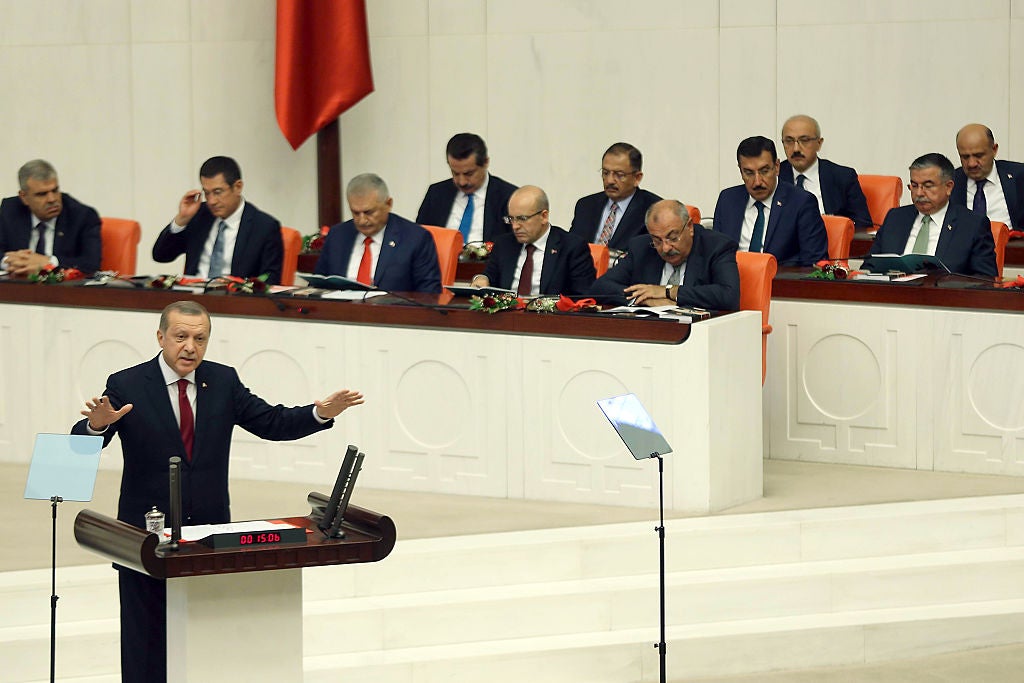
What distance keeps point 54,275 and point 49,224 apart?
0.80m

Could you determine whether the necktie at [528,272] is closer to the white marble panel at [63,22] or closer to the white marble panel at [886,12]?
the white marble panel at [886,12]

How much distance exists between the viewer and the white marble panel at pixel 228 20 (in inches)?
478

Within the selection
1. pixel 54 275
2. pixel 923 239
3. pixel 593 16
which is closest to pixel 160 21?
pixel 593 16

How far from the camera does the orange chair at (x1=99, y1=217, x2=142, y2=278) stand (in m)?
9.29

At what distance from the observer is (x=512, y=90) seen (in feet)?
39.6

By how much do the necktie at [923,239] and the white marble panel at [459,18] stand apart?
4.21 meters

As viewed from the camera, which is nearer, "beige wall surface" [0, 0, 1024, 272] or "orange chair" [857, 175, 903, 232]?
"orange chair" [857, 175, 903, 232]

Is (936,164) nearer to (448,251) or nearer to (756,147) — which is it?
(756,147)

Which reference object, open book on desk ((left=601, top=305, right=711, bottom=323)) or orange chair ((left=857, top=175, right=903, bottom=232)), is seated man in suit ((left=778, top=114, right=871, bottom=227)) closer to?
orange chair ((left=857, top=175, right=903, bottom=232))

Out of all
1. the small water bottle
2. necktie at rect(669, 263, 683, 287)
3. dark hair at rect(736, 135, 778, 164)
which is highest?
dark hair at rect(736, 135, 778, 164)

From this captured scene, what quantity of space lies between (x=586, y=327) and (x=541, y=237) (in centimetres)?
109

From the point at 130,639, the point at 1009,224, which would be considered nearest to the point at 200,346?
the point at 130,639

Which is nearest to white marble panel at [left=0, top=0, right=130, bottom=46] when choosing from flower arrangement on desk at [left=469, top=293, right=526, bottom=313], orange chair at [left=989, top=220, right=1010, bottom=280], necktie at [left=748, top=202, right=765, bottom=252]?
necktie at [left=748, top=202, right=765, bottom=252]

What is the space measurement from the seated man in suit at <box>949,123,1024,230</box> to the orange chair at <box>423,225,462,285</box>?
10.0 ft
